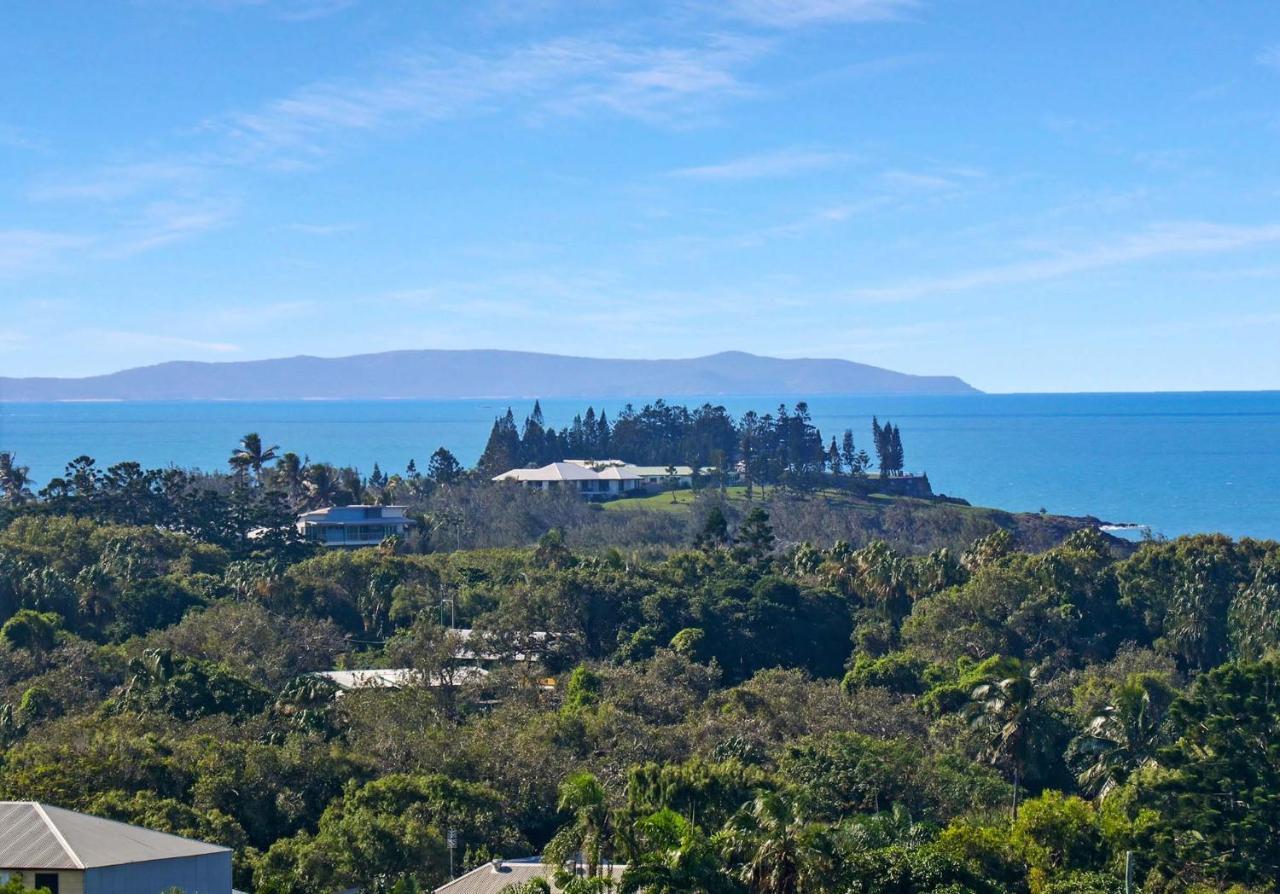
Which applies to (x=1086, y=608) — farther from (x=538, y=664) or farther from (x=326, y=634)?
(x=326, y=634)

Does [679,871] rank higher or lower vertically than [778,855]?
lower

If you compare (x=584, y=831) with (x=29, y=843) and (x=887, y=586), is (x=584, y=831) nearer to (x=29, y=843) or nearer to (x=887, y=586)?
(x=29, y=843)

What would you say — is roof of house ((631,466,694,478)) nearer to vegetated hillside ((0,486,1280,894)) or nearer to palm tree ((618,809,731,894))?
vegetated hillside ((0,486,1280,894))

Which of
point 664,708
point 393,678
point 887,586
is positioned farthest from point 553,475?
point 664,708

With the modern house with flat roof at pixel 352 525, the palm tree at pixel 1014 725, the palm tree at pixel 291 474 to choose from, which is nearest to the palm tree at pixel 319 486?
the palm tree at pixel 291 474

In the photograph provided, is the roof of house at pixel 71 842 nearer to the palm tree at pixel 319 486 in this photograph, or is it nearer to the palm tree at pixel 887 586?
the palm tree at pixel 887 586

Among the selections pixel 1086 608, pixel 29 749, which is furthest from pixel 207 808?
pixel 1086 608
